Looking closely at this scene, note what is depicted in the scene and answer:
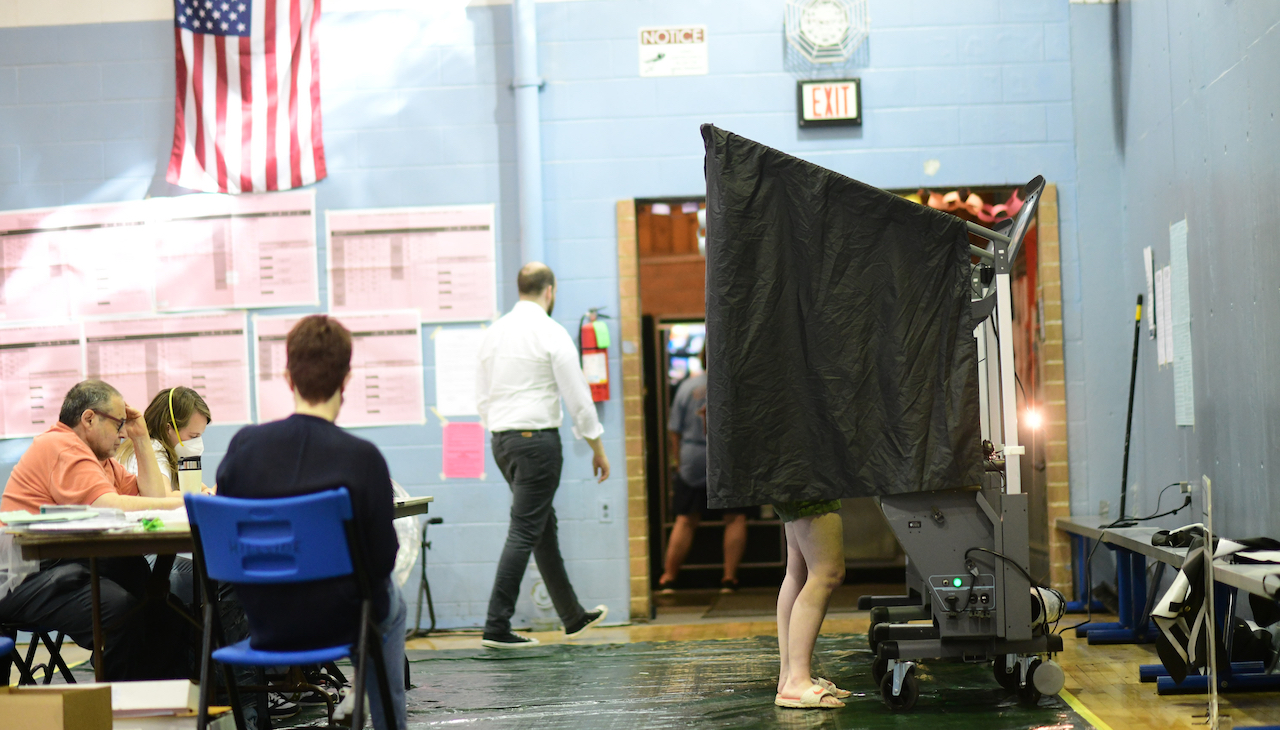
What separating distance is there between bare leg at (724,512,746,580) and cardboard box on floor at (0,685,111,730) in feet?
13.7

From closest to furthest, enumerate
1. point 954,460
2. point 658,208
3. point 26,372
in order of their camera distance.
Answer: point 954,460 < point 26,372 < point 658,208

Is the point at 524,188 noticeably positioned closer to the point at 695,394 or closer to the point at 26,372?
the point at 695,394

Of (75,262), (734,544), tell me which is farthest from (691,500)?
(75,262)

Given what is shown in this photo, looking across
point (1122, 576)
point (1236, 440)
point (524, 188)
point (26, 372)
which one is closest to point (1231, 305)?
point (1236, 440)

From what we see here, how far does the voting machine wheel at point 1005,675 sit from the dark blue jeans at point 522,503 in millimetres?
1999

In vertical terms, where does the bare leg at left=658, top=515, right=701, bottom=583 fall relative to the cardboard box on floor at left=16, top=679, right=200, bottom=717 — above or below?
below

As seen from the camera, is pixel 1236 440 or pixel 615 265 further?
pixel 615 265

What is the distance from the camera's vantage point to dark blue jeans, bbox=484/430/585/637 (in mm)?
4773

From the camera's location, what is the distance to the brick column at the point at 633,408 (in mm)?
5395

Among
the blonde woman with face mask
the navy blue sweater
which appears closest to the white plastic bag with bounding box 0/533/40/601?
the blonde woman with face mask

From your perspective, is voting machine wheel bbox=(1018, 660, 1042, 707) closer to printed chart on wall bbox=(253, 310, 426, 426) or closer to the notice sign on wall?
printed chart on wall bbox=(253, 310, 426, 426)

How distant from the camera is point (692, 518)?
21.2 feet

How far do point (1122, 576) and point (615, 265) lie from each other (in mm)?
2733

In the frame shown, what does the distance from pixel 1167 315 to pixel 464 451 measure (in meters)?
3.36
